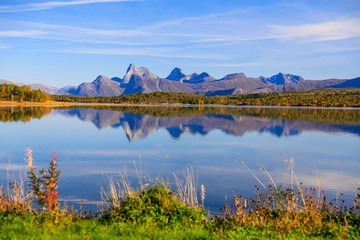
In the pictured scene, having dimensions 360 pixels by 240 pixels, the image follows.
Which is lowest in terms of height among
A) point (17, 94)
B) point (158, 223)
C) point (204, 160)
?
point (204, 160)

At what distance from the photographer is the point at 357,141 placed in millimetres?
38906

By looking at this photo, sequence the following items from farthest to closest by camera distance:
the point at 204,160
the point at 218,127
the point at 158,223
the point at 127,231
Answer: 1. the point at 218,127
2. the point at 204,160
3. the point at 158,223
4. the point at 127,231

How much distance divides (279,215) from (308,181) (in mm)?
9798

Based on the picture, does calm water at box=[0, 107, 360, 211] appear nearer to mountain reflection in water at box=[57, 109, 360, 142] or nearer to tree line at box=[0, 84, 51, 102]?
mountain reflection in water at box=[57, 109, 360, 142]

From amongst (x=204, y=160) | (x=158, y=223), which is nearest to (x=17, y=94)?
(x=204, y=160)

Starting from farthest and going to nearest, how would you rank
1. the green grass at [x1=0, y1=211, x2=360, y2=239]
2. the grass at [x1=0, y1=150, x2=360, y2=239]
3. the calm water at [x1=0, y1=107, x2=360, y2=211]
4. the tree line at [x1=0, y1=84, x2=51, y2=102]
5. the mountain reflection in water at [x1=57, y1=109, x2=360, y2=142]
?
the tree line at [x1=0, y1=84, x2=51, y2=102] → the mountain reflection in water at [x1=57, y1=109, x2=360, y2=142] → the calm water at [x1=0, y1=107, x2=360, y2=211] → the grass at [x1=0, y1=150, x2=360, y2=239] → the green grass at [x1=0, y1=211, x2=360, y2=239]

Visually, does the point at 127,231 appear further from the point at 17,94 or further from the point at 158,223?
the point at 17,94

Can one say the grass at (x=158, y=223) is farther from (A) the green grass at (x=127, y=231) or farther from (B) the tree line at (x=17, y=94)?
(B) the tree line at (x=17, y=94)

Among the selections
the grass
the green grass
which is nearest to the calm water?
the grass

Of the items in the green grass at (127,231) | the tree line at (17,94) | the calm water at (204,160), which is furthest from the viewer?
the tree line at (17,94)

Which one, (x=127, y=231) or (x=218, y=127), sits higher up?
(x=127, y=231)

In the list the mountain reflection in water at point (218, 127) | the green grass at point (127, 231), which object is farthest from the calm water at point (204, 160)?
the mountain reflection in water at point (218, 127)

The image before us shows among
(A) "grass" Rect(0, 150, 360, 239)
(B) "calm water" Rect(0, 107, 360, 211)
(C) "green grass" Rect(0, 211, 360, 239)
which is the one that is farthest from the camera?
(B) "calm water" Rect(0, 107, 360, 211)

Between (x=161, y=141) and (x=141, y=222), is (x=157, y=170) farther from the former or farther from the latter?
(x=161, y=141)
